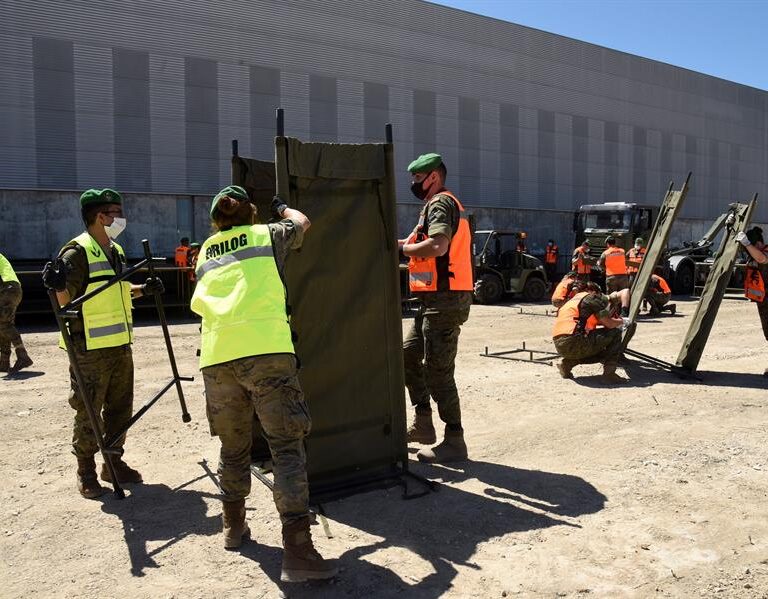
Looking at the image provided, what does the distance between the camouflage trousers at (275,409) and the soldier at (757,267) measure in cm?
627

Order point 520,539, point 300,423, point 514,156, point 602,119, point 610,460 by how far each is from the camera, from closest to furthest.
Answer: point 300,423, point 520,539, point 610,460, point 514,156, point 602,119

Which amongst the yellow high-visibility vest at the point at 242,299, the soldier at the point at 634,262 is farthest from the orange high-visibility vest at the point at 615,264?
the yellow high-visibility vest at the point at 242,299

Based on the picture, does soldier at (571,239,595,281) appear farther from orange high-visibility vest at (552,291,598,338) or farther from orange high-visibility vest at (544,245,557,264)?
orange high-visibility vest at (552,291,598,338)

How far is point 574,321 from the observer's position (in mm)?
7254

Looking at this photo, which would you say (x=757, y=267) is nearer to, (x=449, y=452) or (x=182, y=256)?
(x=449, y=452)

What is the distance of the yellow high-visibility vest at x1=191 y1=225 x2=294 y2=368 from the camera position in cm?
298

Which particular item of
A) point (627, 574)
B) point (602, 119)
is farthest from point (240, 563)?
point (602, 119)

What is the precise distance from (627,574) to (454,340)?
1.85 m

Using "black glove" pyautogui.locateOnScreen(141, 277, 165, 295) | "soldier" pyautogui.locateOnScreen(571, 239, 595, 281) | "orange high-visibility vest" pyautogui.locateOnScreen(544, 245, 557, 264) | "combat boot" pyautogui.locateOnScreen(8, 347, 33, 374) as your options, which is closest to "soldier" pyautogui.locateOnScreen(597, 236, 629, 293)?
"soldier" pyautogui.locateOnScreen(571, 239, 595, 281)

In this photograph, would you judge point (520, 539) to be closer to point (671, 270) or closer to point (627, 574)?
point (627, 574)

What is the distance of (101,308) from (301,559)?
80.8 inches

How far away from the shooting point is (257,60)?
22.5 meters

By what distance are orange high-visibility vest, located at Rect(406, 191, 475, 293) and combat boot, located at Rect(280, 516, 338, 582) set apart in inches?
74.2

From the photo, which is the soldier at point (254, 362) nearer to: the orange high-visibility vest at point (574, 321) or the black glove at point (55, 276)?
the black glove at point (55, 276)
